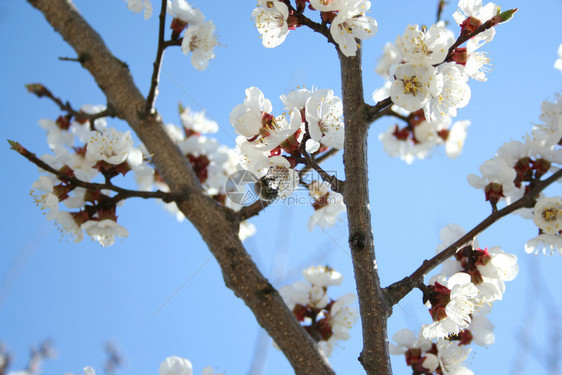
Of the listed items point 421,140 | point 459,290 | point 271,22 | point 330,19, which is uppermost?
point 421,140

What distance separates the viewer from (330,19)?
5.36 ft

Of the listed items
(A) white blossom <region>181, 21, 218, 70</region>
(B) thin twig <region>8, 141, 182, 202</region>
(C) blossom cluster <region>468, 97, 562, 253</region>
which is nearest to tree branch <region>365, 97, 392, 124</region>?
(C) blossom cluster <region>468, 97, 562, 253</region>

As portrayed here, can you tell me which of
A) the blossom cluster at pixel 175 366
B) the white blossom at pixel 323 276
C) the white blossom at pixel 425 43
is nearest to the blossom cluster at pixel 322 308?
the white blossom at pixel 323 276

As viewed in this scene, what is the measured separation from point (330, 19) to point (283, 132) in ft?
1.39

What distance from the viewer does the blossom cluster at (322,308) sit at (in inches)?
98.0

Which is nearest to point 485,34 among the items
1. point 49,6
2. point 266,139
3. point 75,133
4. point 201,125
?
point 266,139

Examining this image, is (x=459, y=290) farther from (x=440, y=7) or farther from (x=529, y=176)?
(x=440, y=7)

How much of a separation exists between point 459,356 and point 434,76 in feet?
4.36

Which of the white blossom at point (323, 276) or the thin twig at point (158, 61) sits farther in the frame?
the white blossom at point (323, 276)

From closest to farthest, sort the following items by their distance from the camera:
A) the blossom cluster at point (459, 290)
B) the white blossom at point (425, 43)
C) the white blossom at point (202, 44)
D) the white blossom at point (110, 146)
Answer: the white blossom at point (425, 43)
the blossom cluster at point (459, 290)
the white blossom at point (110, 146)
the white blossom at point (202, 44)

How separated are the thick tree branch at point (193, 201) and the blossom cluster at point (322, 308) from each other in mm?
879

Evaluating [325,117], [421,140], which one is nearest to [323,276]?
[325,117]

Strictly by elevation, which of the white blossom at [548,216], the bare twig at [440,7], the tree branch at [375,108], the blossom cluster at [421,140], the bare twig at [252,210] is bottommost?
the white blossom at [548,216]

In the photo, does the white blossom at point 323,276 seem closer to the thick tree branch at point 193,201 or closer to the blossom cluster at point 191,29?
the thick tree branch at point 193,201
